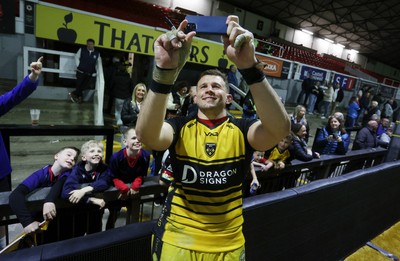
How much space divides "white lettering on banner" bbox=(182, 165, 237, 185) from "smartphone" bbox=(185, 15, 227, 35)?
690 millimetres

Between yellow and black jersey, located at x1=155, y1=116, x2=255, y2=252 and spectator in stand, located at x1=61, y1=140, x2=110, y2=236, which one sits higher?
yellow and black jersey, located at x1=155, y1=116, x2=255, y2=252

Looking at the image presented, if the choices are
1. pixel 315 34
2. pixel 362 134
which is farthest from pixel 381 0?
pixel 362 134

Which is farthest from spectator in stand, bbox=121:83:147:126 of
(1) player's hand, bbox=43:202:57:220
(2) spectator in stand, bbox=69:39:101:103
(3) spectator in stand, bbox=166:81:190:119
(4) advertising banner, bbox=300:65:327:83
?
(4) advertising banner, bbox=300:65:327:83

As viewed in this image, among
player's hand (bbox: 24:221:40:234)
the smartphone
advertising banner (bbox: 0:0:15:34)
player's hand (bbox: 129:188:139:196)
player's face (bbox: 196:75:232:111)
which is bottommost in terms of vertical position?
player's hand (bbox: 24:221:40:234)

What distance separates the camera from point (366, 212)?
3.43 metres

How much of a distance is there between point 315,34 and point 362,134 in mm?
23721

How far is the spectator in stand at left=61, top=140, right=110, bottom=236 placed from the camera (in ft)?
6.33

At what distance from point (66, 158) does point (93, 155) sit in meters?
0.22

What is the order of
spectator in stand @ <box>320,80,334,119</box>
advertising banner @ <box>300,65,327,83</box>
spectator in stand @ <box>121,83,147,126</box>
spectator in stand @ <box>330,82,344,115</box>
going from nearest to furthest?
spectator in stand @ <box>121,83,147,126</box> < advertising banner @ <box>300,65,327,83</box> < spectator in stand @ <box>320,80,334,119</box> < spectator in stand @ <box>330,82,344,115</box>

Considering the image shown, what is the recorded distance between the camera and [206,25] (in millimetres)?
1161

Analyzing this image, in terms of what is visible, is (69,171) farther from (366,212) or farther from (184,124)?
(366,212)

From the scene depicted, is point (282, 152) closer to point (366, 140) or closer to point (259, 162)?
point (259, 162)

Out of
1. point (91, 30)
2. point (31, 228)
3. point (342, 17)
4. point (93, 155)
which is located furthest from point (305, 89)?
point (342, 17)

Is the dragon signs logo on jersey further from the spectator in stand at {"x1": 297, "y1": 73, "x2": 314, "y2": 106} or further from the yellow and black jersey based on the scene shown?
the spectator in stand at {"x1": 297, "y1": 73, "x2": 314, "y2": 106}
